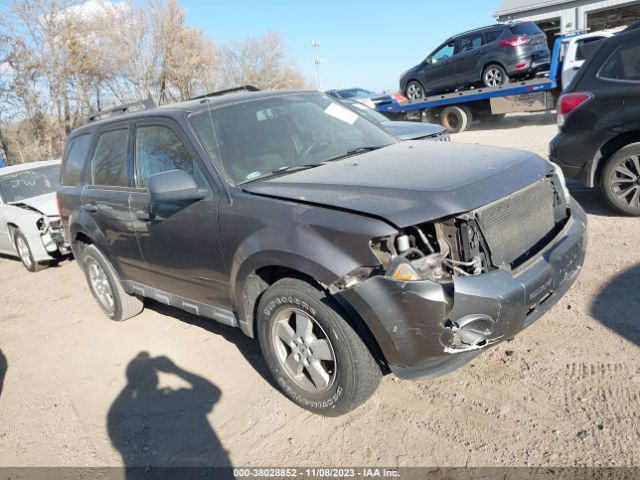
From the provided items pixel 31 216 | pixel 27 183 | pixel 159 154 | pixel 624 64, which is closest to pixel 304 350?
pixel 159 154

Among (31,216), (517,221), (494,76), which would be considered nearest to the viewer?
(517,221)

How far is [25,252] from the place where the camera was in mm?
7547

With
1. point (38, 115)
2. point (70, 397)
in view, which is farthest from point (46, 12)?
point (70, 397)

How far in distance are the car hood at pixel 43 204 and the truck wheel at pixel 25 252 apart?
0.42 m

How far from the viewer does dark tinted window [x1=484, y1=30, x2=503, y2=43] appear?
43.4 feet

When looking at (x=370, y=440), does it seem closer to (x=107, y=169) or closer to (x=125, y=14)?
(x=107, y=169)

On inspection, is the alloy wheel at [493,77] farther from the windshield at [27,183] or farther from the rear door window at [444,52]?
the windshield at [27,183]

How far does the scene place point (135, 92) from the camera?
2686cm

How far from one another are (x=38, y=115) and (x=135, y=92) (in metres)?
5.54

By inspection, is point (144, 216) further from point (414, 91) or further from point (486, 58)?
point (414, 91)

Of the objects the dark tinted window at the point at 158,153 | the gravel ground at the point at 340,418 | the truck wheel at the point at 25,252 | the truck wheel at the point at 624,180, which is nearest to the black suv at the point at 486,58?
the truck wheel at the point at 624,180

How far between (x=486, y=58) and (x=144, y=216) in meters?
12.5

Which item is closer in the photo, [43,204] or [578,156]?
[578,156]

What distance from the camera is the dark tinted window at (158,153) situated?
3.67 meters
